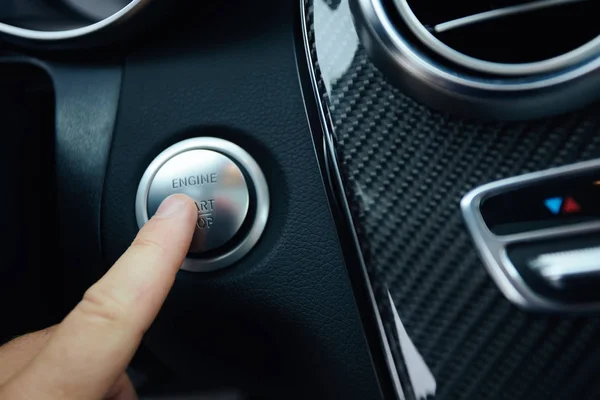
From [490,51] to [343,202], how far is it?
0.67 feet

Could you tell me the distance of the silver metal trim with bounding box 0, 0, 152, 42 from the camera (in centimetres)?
64

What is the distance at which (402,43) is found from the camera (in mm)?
533

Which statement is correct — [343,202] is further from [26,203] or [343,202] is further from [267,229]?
[26,203]

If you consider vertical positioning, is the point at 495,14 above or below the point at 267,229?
above

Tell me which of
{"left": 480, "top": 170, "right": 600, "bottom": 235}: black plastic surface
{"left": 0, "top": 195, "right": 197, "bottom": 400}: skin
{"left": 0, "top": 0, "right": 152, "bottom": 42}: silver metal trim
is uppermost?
{"left": 0, "top": 0, "right": 152, "bottom": 42}: silver metal trim

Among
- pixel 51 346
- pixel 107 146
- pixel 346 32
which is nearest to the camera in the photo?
pixel 51 346

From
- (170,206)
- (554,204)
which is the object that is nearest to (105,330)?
(170,206)

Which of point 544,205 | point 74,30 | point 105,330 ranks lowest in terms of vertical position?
point 105,330

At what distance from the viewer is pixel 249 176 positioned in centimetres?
65

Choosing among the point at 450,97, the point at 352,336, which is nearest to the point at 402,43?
the point at 450,97

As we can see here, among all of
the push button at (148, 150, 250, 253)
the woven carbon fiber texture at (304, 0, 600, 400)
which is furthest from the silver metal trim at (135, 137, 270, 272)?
the woven carbon fiber texture at (304, 0, 600, 400)

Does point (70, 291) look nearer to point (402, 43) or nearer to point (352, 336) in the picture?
point (352, 336)

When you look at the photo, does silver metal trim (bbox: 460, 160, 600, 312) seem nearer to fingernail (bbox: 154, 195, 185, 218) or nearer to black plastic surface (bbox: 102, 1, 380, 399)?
black plastic surface (bbox: 102, 1, 380, 399)

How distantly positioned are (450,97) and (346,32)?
13 cm
